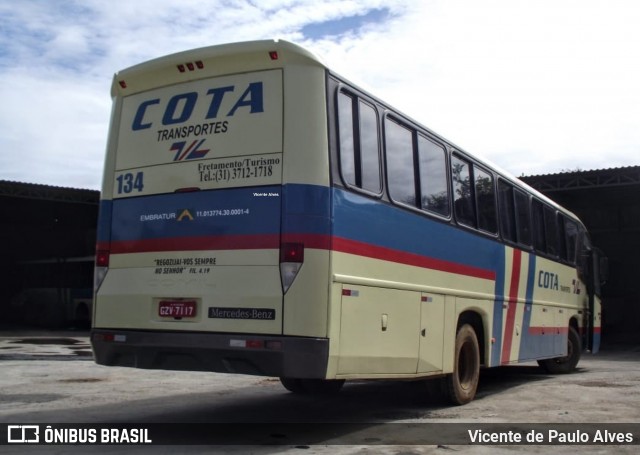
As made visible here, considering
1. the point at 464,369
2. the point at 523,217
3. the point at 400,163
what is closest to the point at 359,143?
the point at 400,163

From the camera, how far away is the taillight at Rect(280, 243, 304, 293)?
5852 millimetres

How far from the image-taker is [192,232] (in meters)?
6.42

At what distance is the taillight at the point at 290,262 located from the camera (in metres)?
5.85

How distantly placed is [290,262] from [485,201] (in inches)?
181

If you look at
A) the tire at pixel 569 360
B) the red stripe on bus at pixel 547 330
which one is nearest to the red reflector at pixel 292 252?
the red stripe on bus at pixel 547 330

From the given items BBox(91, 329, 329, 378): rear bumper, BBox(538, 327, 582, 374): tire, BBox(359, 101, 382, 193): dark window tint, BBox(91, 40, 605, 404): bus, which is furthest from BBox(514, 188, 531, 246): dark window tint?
BBox(91, 329, 329, 378): rear bumper

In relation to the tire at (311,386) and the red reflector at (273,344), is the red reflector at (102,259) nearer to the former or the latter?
the red reflector at (273,344)

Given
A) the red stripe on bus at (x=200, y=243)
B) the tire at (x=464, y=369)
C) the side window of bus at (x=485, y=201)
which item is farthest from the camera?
the side window of bus at (x=485, y=201)

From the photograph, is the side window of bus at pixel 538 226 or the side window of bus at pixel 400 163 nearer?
the side window of bus at pixel 400 163

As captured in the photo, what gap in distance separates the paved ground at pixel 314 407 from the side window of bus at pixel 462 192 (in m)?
2.41

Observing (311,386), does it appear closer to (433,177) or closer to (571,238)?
(433,177)

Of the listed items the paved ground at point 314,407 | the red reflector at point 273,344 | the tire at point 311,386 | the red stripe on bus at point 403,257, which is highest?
the red stripe on bus at point 403,257

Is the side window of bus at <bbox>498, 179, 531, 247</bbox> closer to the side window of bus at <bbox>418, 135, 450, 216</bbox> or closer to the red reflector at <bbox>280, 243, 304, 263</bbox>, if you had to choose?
the side window of bus at <bbox>418, 135, 450, 216</bbox>

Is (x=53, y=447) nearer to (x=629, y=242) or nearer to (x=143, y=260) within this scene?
(x=143, y=260)
